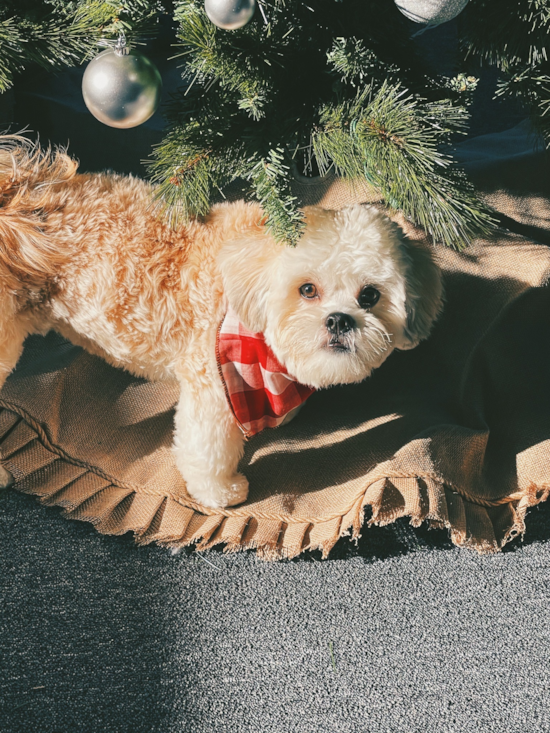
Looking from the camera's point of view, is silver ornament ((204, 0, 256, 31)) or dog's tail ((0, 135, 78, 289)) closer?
silver ornament ((204, 0, 256, 31))

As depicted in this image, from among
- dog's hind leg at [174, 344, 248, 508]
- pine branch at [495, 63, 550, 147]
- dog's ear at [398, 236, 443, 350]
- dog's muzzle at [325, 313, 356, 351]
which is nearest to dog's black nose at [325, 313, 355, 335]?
dog's muzzle at [325, 313, 356, 351]

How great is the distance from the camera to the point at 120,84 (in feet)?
2.70

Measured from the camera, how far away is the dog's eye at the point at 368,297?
3.64 feet

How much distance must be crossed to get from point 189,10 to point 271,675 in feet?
4.12

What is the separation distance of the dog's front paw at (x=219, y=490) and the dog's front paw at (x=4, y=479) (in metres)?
0.45

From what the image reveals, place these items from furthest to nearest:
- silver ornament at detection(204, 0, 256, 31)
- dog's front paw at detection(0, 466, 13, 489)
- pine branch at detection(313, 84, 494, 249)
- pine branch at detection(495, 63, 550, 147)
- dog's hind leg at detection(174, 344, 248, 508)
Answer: dog's front paw at detection(0, 466, 13, 489)
dog's hind leg at detection(174, 344, 248, 508)
pine branch at detection(495, 63, 550, 147)
pine branch at detection(313, 84, 494, 249)
silver ornament at detection(204, 0, 256, 31)

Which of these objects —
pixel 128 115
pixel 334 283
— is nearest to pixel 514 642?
pixel 334 283

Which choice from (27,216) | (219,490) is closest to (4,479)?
(219,490)

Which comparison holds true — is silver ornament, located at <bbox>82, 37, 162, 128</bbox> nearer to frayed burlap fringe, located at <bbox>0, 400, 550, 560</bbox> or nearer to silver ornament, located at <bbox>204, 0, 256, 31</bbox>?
silver ornament, located at <bbox>204, 0, 256, 31</bbox>

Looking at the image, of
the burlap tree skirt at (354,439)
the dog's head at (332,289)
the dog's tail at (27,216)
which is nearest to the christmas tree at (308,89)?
the dog's head at (332,289)

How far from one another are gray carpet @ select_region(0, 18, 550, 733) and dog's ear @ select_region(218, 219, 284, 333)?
616 mm

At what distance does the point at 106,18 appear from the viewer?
0.88 meters

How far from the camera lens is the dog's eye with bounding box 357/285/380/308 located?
111 centimetres

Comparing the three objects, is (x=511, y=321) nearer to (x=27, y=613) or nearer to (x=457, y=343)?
(x=457, y=343)
